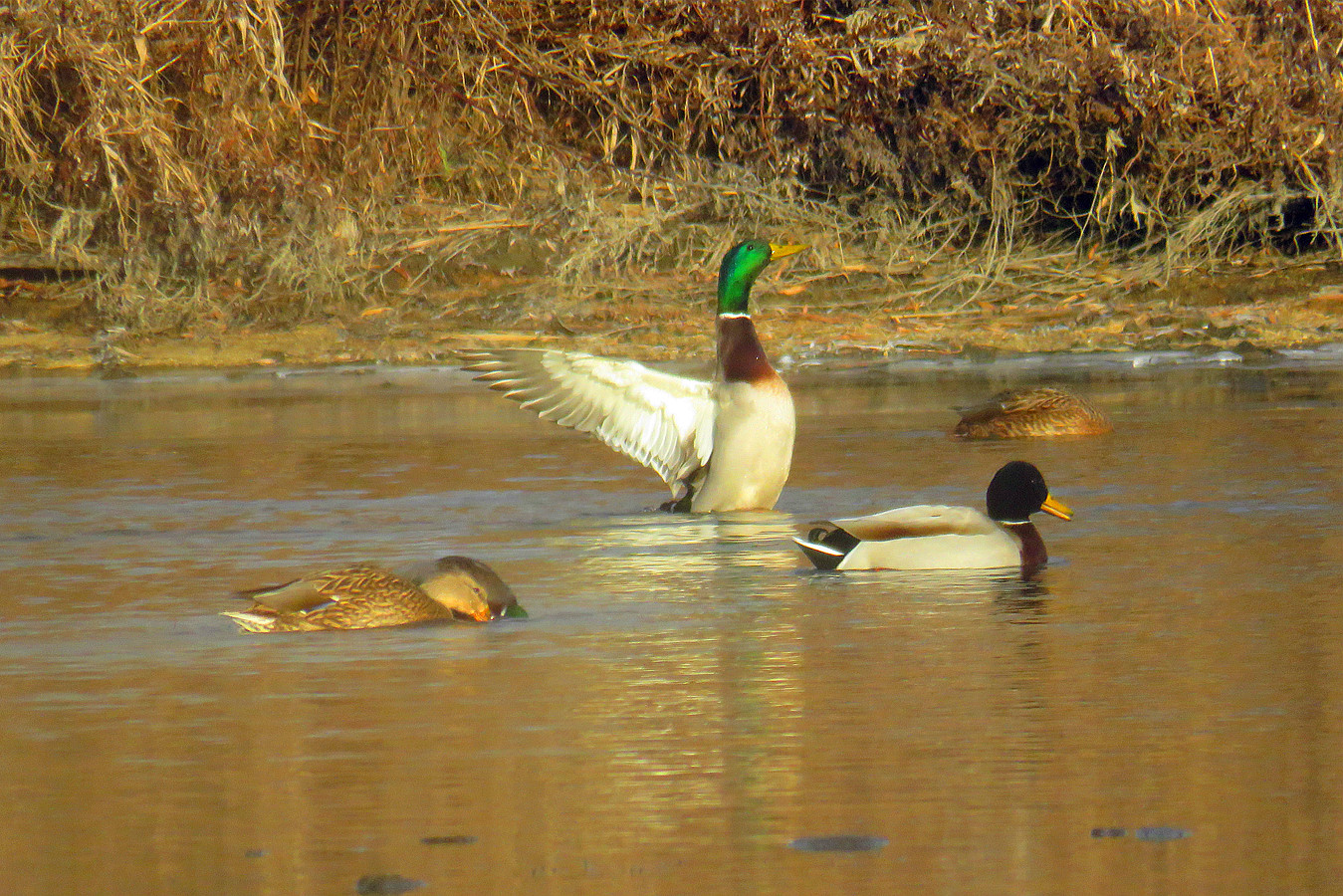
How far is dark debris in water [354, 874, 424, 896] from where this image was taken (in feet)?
Answer: 14.3

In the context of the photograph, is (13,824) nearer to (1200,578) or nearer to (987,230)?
(1200,578)

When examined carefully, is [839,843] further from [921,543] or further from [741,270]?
[741,270]

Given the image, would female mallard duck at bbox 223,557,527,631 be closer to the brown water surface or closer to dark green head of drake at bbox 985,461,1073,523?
the brown water surface

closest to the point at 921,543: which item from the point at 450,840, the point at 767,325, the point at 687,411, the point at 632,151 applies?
the point at 687,411

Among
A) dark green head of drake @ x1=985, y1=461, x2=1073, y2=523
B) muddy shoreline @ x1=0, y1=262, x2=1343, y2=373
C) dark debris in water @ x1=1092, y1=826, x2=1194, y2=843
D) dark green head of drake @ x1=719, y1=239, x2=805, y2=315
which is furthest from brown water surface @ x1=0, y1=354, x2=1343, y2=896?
muddy shoreline @ x1=0, y1=262, x2=1343, y2=373

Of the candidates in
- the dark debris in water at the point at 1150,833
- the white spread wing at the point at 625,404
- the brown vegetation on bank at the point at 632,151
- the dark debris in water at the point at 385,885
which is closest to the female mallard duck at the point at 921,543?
the white spread wing at the point at 625,404

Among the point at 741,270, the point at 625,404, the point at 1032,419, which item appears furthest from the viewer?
the point at 1032,419

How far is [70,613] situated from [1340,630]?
388 centimetres

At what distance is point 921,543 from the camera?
8.41 m

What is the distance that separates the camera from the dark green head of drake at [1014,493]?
8664 millimetres

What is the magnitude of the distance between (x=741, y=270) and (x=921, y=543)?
349 cm

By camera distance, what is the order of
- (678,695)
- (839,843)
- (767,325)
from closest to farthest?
(839,843), (678,695), (767,325)

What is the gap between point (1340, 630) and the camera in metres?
6.96

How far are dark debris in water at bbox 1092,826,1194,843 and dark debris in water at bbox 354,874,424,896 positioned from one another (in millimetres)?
1301
